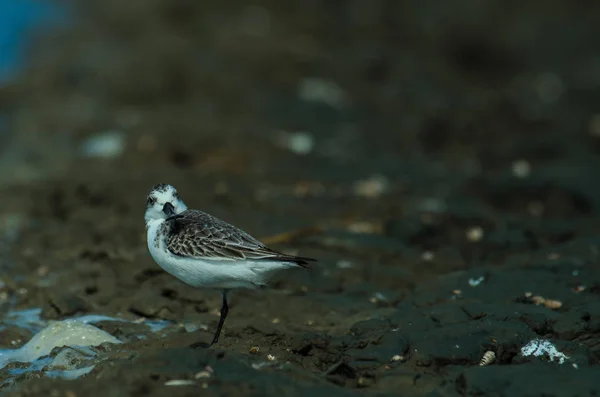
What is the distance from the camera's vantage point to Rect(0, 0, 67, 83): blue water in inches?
687

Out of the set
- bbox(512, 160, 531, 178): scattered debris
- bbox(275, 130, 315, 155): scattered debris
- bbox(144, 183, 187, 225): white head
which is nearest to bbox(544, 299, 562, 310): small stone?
bbox(144, 183, 187, 225): white head

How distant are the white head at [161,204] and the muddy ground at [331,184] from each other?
3.10ft

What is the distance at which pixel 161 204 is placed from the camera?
695 cm

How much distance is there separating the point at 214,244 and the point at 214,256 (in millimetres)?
92

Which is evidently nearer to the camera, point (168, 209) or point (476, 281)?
point (168, 209)

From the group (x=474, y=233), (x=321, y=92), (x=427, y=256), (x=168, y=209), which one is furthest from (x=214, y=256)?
(x=321, y=92)

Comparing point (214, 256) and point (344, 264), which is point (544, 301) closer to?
point (344, 264)

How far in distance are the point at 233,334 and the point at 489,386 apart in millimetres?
2198

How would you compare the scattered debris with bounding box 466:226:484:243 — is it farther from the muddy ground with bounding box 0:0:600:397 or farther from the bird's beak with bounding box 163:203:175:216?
the bird's beak with bounding box 163:203:175:216

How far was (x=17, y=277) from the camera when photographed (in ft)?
28.9

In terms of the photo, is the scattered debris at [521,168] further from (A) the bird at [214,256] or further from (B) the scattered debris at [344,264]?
(A) the bird at [214,256]

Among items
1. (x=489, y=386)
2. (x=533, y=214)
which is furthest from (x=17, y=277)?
(x=533, y=214)

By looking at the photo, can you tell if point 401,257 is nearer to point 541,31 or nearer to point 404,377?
point 404,377

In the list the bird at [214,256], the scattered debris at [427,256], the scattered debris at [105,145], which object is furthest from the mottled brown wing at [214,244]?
the scattered debris at [105,145]
